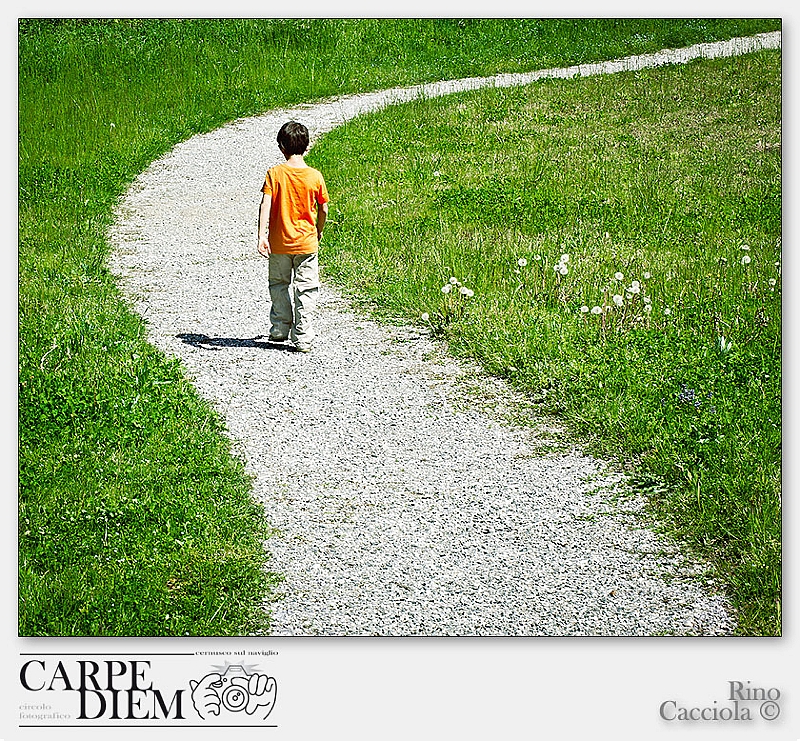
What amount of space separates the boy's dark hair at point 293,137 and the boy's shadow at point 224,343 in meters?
1.72

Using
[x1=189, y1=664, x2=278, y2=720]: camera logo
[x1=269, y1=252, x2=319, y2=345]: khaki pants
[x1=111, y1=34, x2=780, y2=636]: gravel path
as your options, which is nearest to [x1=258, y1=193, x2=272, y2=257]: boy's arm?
[x1=269, y1=252, x2=319, y2=345]: khaki pants

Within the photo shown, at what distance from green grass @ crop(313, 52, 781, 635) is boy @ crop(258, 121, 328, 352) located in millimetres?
1326

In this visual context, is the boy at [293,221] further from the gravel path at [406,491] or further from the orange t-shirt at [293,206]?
the gravel path at [406,491]

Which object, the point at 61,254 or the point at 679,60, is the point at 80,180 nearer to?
the point at 61,254

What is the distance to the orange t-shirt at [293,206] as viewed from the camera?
7.19 meters

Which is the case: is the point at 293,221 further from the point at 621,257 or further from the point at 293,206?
the point at 621,257

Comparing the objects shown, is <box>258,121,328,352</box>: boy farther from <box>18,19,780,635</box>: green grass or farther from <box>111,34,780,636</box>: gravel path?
<box>18,19,780,635</box>: green grass

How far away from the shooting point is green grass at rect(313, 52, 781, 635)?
6066 mm

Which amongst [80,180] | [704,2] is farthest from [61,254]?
[704,2]

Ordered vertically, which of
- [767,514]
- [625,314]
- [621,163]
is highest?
[621,163]

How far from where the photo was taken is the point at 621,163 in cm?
1270

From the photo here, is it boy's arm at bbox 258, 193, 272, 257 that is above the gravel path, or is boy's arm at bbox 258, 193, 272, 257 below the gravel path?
above

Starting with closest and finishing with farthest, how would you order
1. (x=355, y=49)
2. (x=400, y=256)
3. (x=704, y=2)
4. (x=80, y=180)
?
1. (x=704, y=2)
2. (x=400, y=256)
3. (x=80, y=180)
4. (x=355, y=49)

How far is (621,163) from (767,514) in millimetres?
8058
